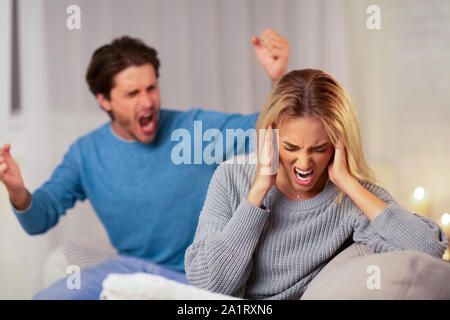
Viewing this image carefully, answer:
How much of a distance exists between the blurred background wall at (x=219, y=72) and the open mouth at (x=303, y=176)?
255mm

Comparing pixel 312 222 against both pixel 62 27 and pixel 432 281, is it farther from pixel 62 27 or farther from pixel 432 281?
pixel 62 27

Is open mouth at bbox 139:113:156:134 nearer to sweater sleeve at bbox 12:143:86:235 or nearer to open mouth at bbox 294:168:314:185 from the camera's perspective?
sweater sleeve at bbox 12:143:86:235

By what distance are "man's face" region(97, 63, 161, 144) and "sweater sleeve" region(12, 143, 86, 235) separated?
20cm

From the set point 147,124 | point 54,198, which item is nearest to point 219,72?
point 147,124

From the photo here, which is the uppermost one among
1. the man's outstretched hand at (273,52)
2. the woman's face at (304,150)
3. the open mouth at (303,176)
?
the man's outstretched hand at (273,52)

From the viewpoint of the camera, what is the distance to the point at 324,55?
134 centimetres

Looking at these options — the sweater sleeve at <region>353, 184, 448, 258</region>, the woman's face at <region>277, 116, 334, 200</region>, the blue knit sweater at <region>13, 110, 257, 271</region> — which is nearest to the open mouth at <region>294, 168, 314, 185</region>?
the woman's face at <region>277, 116, 334, 200</region>

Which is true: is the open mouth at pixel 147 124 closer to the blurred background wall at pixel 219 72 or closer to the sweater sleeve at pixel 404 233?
the blurred background wall at pixel 219 72

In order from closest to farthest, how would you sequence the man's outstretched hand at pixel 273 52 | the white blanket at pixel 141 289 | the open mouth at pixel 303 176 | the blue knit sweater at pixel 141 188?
the white blanket at pixel 141 289 → the open mouth at pixel 303 176 → the man's outstretched hand at pixel 273 52 → the blue knit sweater at pixel 141 188

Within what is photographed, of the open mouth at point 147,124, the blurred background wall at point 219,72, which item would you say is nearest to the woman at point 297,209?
the blurred background wall at point 219,72

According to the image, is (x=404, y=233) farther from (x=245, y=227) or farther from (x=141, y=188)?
(x=141, y=188)

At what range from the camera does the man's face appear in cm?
142

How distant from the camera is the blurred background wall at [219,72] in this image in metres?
1.42

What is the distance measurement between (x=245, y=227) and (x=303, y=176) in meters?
0.12
